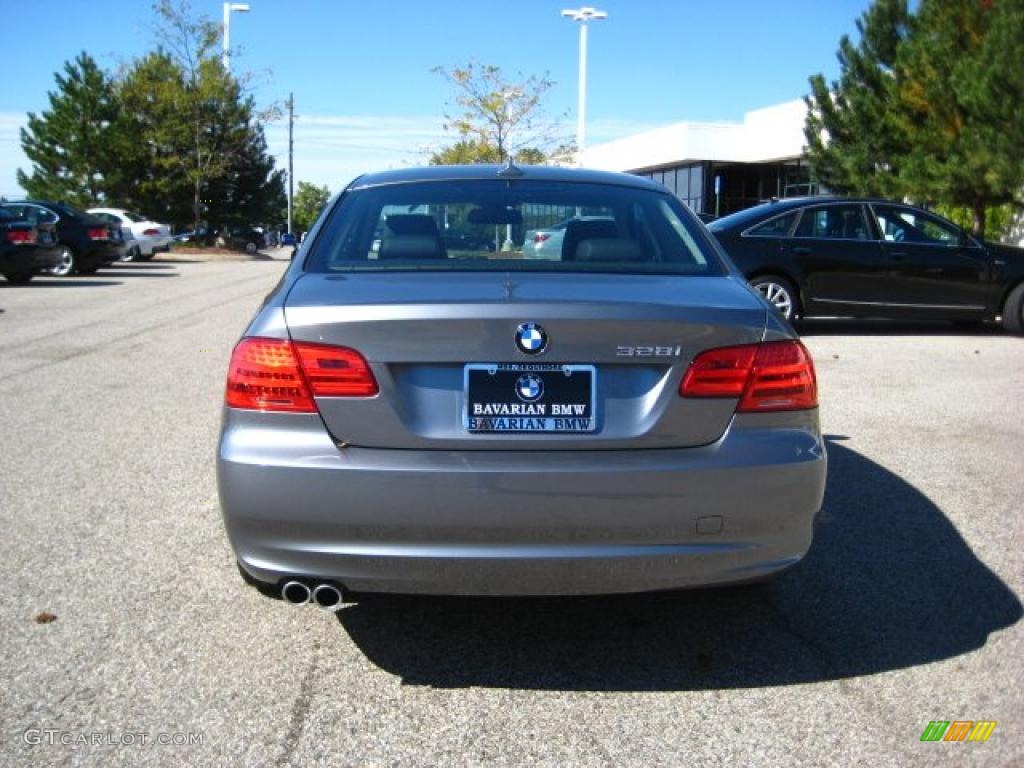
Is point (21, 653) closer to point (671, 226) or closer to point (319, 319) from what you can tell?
point (319, 319)

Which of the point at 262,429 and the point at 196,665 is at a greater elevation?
the point at 262,429

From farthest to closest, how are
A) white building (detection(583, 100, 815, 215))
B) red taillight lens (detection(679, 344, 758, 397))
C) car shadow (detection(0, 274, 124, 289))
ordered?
white building (detection(583, 100, 815, 215)), car shadow (detection(0, 274, 124, 289)), red taillight lens (detection(679, 344, 758, 397))

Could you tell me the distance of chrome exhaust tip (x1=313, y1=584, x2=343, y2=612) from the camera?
3156 millimetres

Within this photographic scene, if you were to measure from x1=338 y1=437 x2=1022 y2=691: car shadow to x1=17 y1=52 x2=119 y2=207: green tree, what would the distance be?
156 ft

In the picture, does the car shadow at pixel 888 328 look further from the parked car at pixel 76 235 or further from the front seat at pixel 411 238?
A: the parked car at pixel 76 235

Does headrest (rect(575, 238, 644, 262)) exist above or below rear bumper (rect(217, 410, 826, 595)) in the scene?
above

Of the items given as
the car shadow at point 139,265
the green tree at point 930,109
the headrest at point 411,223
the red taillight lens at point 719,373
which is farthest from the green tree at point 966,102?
the car shadow at point 139,265

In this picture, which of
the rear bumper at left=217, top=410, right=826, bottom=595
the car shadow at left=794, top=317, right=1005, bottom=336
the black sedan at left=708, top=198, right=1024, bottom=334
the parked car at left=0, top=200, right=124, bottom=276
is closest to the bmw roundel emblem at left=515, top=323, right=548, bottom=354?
the rear bumper at left=217, top=410, right=826, bottom=595

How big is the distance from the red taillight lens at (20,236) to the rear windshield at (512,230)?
53.4ft

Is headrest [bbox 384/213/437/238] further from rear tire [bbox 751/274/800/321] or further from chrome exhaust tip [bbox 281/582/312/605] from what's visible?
rear tire [bbox 751/274/800/321]

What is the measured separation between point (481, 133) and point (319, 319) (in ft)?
125

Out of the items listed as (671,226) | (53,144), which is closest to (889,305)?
(671,226)

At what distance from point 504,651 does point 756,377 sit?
1.25 metres

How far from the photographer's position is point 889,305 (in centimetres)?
1212
